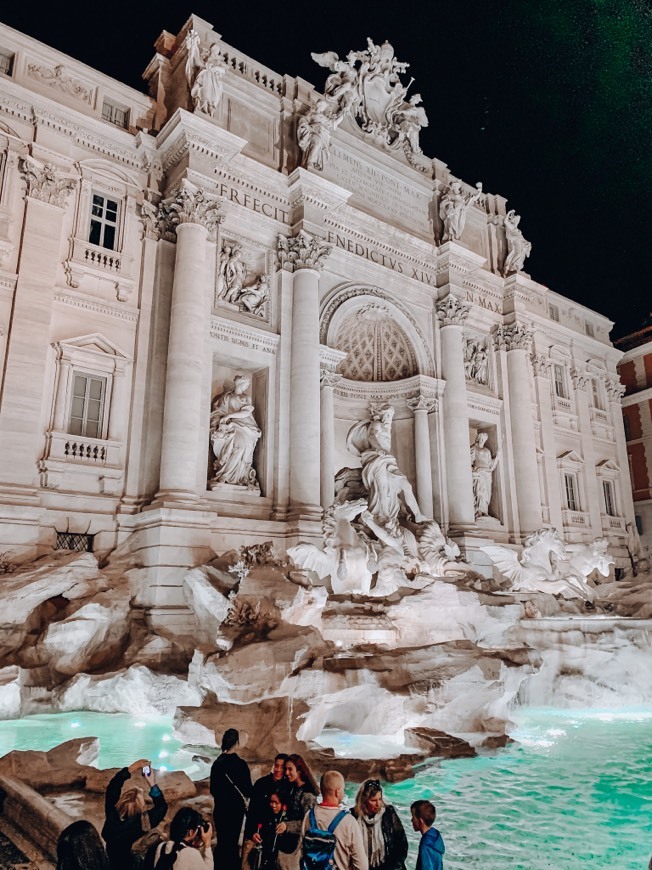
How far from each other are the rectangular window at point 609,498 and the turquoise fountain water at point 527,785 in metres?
15.9

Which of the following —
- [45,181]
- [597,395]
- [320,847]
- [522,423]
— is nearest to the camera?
[320,847]

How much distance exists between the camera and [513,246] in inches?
848

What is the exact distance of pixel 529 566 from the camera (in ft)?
51.5

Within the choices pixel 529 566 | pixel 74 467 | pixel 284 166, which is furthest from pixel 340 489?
pixel 284 166

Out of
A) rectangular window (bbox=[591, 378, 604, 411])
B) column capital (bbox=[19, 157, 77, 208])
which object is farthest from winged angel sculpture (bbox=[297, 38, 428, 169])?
rectangular window (bbox=[591, 378, 604, 411])

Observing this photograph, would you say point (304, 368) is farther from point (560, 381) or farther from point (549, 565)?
point (560, 381)

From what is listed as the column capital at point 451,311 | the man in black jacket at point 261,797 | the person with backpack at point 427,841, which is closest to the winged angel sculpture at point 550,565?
the column capital at point 451,311

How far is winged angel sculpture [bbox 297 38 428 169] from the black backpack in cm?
1603

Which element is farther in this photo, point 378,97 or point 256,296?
point 378,97

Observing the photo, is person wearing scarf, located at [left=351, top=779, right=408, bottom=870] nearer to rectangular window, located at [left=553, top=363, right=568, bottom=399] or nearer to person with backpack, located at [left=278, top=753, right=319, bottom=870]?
person with backpack, located at [left=278, top=753, right=319, bottom=870]

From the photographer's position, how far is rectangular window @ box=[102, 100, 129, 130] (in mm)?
14422

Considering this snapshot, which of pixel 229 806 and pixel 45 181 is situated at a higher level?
pixel 45 181

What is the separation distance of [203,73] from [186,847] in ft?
49.4

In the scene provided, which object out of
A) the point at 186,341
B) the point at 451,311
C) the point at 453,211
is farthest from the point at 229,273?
the point at 453,211
